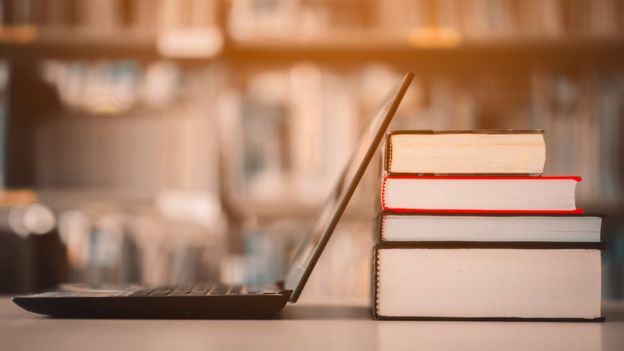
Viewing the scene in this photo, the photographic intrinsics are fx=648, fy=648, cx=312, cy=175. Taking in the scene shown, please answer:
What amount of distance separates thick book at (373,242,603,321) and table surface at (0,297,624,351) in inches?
0.7

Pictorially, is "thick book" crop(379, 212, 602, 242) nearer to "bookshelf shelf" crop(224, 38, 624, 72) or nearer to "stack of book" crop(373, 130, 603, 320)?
"stack of book" crop(373, 130, 603, 320)

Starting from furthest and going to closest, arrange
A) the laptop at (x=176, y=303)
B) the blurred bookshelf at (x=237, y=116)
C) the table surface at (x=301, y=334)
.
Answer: the blurred bookshelf at (x=237, y=116) → the laptop at (x=176, y=303) → the table surface at (x=301, y=334)

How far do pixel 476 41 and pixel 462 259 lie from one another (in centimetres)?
117

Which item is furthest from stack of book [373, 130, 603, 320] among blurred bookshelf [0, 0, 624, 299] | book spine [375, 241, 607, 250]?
blurred bookshelf [0, 0, 624, 299]

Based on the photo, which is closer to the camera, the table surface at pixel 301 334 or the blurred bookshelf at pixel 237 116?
the table surface at pixel 301 334

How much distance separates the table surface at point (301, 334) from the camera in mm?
550

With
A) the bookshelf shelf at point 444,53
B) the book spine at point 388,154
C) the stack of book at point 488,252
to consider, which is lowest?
the stack of book at point 488,252

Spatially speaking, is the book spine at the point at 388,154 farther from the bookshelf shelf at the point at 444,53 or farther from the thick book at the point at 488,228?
the bookshelf shelf at the point at 444,53

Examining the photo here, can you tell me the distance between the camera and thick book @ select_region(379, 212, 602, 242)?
672 millimetres

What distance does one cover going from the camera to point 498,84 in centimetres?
188

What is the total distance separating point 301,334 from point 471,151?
264 millimetres

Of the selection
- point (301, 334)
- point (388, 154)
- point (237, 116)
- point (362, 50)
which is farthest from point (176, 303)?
point (362, 50)

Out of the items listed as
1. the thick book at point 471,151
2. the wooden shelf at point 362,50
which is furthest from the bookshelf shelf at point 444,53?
the thick book at point 471,151

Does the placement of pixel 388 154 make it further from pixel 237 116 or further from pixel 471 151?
pixel 237 116
